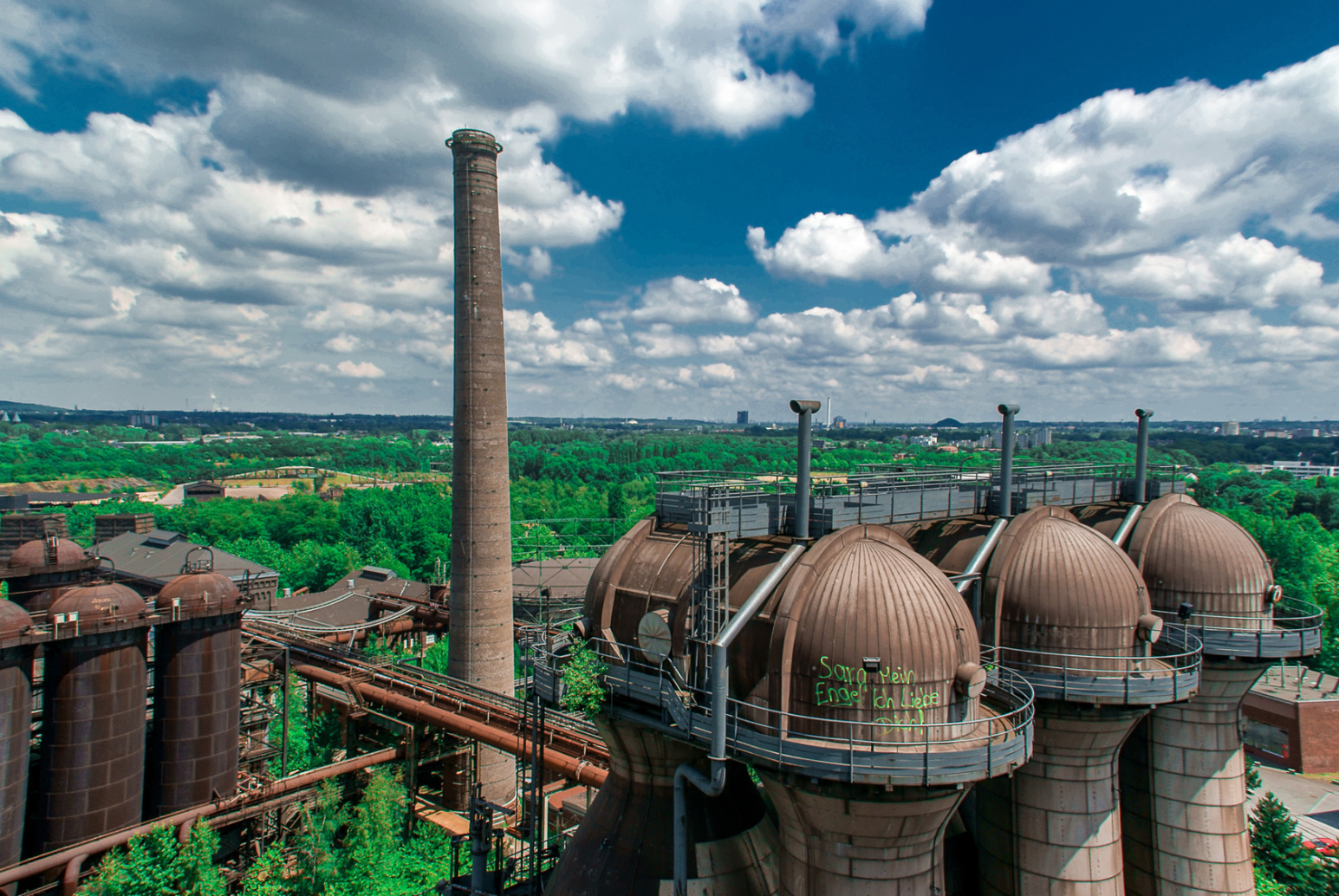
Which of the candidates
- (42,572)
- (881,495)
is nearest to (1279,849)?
(881,495)

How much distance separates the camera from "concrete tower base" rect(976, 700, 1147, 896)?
19.5m

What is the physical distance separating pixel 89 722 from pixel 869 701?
90.5 ft

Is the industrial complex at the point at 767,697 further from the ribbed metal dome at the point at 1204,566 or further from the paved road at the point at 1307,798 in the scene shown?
the paved road at the point at 1307,798

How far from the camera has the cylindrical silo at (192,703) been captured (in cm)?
2831

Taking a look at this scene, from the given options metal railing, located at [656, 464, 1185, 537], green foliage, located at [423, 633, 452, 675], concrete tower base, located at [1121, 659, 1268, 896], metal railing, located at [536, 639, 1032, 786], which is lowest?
green foliage, located at [423, 633, 452, 675]

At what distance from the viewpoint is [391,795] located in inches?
1160

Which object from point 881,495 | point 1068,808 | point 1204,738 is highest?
point 881,495

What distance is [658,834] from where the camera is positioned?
1862 cm

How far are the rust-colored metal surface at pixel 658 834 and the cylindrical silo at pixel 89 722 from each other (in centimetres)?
1822

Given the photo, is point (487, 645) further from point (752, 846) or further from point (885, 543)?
point (885, 543)

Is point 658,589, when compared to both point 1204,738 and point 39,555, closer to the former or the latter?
point 1204,738

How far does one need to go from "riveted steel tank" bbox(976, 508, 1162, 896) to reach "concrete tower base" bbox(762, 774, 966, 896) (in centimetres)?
574

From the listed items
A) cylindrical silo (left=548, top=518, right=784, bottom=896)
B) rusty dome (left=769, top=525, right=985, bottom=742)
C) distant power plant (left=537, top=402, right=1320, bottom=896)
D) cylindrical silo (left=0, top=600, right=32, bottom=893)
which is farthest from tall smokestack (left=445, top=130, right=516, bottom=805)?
rusty dome (left=769, top=525, right=985, bottom=742)

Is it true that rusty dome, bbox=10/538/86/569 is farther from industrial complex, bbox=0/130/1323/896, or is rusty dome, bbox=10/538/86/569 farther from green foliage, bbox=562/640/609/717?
green foliage, bbox=562/640/609/717
